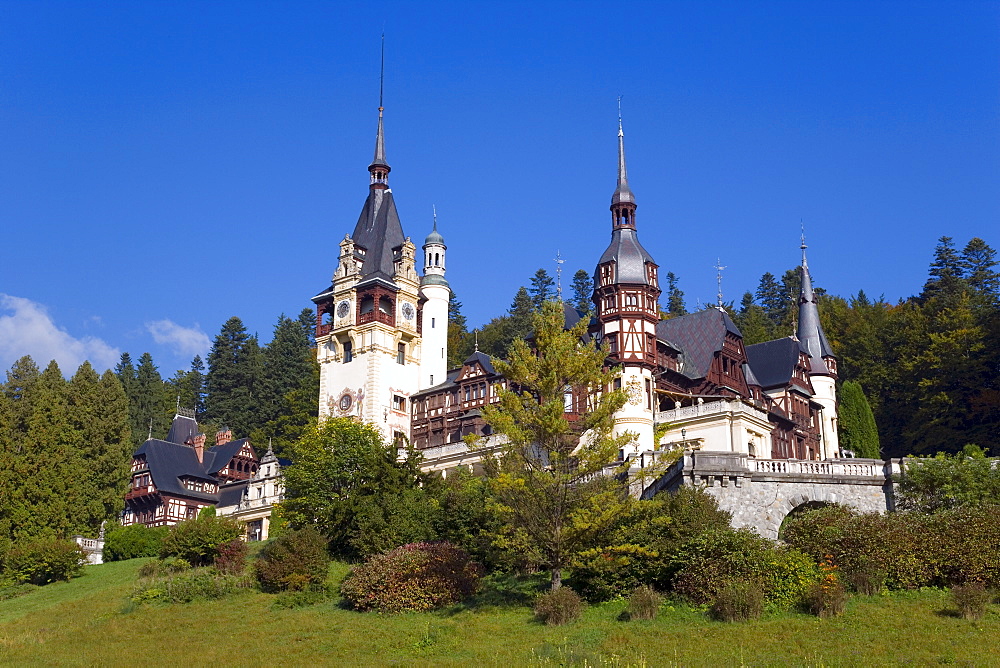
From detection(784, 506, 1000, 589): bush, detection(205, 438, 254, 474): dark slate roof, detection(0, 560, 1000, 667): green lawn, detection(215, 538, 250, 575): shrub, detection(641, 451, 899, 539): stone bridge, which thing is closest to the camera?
detection(0, 560, 1000, 667): green lawn

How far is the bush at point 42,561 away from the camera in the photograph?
48906 millimetres

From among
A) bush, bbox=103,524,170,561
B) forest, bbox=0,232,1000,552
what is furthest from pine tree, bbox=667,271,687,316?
bush, bbox=103,524,170,561

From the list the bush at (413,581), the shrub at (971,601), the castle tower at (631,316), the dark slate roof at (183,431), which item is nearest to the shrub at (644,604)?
the bush at (413,581)

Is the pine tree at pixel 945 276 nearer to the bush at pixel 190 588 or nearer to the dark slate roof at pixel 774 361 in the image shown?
the dark slate roof at pixel 774 361

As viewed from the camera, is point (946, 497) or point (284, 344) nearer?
point (946, 497)

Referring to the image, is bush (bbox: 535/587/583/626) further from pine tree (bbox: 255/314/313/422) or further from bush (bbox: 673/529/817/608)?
pine tree (bbox: 255/314/313/422)

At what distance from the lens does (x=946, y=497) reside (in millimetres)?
38312

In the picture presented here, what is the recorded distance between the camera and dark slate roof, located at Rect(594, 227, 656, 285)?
60.9m

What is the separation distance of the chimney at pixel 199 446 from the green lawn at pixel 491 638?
1646 inches

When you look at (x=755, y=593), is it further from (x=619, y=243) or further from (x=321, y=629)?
(x=619, y=243)

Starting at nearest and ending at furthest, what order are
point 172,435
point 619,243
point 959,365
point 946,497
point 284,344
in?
point 946,497 < point 619,243 < point 959,365 < point 172,435 < point 284,344

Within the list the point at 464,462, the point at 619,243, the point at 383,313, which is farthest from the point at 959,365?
the point at 383,313

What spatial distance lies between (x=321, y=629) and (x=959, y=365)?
45.9 metres

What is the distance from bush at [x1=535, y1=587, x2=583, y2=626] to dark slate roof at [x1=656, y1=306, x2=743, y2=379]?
29.9 metres
